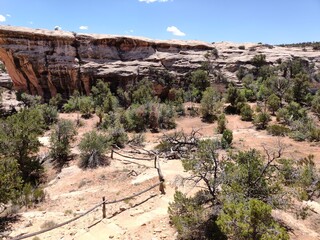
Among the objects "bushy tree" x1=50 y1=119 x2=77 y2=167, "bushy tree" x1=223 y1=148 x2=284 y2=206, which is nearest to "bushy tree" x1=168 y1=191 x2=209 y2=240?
"bushy tree" x1=223 y1=148 x2=284 y2=206

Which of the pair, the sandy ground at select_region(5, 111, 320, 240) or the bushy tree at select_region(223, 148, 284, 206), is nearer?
the bushy tree at select_region(223, 148, 284, 206)

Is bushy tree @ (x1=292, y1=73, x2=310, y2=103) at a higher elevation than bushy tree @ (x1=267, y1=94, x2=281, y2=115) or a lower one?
higher

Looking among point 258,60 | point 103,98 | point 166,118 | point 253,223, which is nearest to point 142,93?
point 103,98

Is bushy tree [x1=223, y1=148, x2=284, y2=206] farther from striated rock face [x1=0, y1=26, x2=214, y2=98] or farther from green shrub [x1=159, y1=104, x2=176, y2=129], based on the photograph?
striated rock face [x1=0, y1=26, x2=214, y2=98]

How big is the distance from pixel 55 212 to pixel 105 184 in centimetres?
353

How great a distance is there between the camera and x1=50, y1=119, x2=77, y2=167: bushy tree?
62.7 ft

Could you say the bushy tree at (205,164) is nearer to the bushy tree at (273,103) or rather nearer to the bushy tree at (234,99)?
the bushy tree at (273,103)

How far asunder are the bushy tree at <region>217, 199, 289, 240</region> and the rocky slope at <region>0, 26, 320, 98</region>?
34967 millimetres

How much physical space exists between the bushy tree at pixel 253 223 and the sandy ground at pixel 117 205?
8.87 ft

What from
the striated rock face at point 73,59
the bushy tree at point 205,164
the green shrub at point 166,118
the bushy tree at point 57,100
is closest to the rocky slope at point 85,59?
the striated rock face at point 73,59

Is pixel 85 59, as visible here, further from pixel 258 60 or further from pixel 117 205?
pixel 117 205

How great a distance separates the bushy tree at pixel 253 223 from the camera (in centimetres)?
632

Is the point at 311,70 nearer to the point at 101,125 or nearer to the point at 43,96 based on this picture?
the point at 101,125

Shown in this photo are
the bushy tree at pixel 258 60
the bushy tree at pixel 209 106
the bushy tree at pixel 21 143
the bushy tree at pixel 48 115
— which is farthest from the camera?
the bushy tree at pixel 258 60
